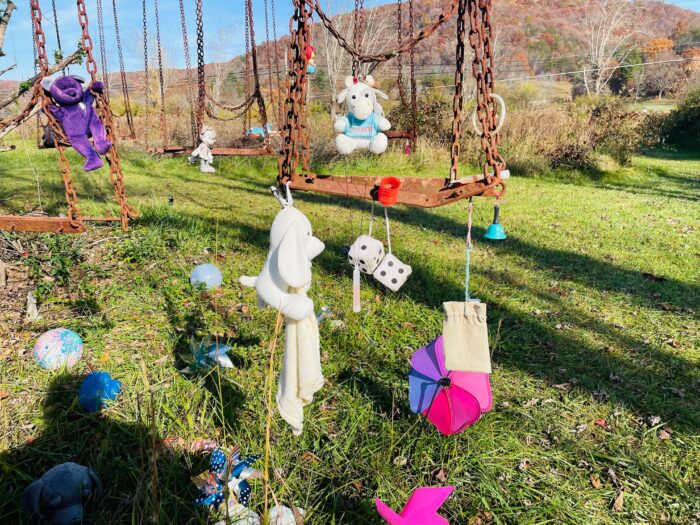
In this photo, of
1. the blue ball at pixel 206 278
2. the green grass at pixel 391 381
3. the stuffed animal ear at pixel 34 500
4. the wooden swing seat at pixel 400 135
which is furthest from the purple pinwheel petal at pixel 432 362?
the wooden swing seat at pixel 400 135

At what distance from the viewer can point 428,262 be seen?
4.77 meters

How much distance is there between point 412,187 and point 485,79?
0.65 metres

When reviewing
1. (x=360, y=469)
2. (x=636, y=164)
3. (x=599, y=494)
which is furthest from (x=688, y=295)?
(x=636, y=164)

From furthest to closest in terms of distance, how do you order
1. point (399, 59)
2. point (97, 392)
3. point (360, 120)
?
point (399, 59), point (360, 120), point (97, 392)

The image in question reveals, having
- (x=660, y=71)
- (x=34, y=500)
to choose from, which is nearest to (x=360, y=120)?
(x=34, y=500)

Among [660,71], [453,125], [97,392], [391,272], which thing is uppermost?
[660,71]

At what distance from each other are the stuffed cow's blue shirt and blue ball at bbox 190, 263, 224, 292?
5.52ft

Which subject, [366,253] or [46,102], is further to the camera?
[366,253]

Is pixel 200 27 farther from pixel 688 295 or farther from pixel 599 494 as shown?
pixel 688 295

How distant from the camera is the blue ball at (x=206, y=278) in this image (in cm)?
386

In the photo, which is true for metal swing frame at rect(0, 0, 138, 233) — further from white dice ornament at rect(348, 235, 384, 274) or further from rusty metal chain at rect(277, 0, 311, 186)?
white dice ornament at rect(348, 235, 384, 274)

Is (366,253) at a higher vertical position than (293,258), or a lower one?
lower

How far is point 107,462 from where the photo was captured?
2117 mm

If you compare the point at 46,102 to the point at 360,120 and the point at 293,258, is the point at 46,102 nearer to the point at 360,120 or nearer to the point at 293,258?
the point at 293,258
